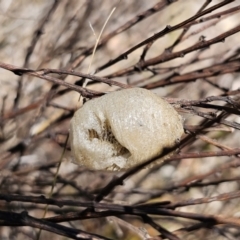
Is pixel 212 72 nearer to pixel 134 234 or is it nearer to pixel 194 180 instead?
pixel 194 180

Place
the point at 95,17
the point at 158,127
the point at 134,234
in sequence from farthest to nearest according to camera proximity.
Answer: the point at 95,17 → the point at 134,234 → the point at 158,127

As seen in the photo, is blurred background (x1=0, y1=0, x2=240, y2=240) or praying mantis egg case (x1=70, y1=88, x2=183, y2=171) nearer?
praying mantis egg case (x1=70, y1=88, x2=183, y2=171)

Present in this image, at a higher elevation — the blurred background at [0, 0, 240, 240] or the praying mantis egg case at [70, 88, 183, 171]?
the blurred background at [0, 0, 240, 240]

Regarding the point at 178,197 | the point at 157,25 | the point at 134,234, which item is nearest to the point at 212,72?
the point at 157,25

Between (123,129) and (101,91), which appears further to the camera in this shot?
(101,91)

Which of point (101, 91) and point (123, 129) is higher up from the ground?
point (101, 91)

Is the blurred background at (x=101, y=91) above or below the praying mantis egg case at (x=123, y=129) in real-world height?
above

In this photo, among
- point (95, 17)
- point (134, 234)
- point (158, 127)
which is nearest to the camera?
point (158, 127)

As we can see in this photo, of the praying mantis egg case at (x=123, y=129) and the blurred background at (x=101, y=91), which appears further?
the blurred background at (x=101, y=91)
